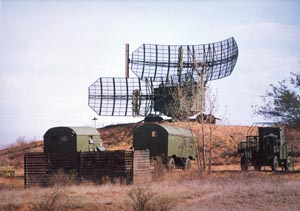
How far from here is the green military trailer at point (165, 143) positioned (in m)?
32.2

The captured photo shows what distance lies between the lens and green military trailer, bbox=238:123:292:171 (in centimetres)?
3306

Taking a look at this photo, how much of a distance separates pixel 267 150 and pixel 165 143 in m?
6.19

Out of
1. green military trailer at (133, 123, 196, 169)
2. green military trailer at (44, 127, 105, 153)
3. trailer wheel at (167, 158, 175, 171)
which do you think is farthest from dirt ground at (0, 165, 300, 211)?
green military trailer at (133, 123, 196, 169)

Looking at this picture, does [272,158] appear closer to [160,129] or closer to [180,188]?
[160,129]

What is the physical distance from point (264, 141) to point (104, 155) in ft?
41.2

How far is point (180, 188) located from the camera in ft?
64.7

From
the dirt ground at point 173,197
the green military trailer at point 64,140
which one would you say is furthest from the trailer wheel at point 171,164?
the dirt ground at point 173,197

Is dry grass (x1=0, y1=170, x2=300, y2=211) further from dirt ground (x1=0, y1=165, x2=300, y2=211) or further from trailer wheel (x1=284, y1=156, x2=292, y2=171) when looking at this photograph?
trailer wheel (x1=284, y1=156, x2=292, y2=171)

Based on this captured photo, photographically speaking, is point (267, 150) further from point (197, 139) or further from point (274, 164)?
point (197, 139)

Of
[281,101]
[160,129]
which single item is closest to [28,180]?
[160,129]

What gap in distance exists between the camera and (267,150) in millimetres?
33188

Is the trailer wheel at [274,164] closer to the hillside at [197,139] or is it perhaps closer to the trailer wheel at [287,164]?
the trailer wheel at [287,164]

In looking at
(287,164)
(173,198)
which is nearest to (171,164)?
(287,164)

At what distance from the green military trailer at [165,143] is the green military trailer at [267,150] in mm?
3613
